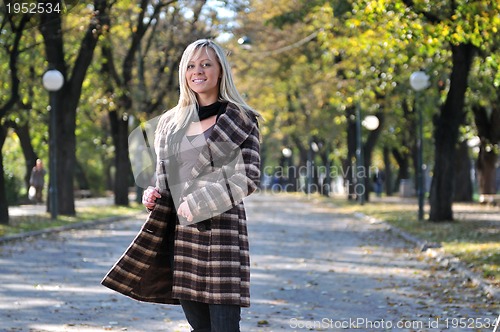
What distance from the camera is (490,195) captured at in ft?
116

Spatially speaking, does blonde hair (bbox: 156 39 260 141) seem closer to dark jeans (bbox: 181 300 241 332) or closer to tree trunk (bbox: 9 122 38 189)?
dark jeans (bbox: 181 300 241 332)

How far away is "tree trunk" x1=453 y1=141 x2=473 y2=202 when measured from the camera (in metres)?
39.9

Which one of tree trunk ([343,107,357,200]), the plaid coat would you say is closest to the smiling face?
the plaid coat

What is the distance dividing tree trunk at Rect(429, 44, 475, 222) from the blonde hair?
1860 cm

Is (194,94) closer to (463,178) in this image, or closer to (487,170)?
(487,170)

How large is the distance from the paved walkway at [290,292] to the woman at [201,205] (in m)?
3.72

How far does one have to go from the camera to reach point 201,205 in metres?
4.64

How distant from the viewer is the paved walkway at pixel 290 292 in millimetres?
8969

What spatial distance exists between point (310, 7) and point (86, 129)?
23978mm

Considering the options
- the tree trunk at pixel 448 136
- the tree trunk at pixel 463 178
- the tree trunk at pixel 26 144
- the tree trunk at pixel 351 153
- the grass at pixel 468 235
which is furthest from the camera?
the tree trunk at pixel 351 153

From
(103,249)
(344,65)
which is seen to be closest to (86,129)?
(344,65)

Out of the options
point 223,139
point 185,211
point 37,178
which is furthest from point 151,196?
point 37,178

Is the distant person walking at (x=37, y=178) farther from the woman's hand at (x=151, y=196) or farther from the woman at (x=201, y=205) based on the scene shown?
the woman's hand at (x=151, y=196)

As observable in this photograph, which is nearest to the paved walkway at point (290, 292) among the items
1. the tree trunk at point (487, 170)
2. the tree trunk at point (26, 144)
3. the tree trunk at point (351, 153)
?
the tree trunk at point (487, 170)
